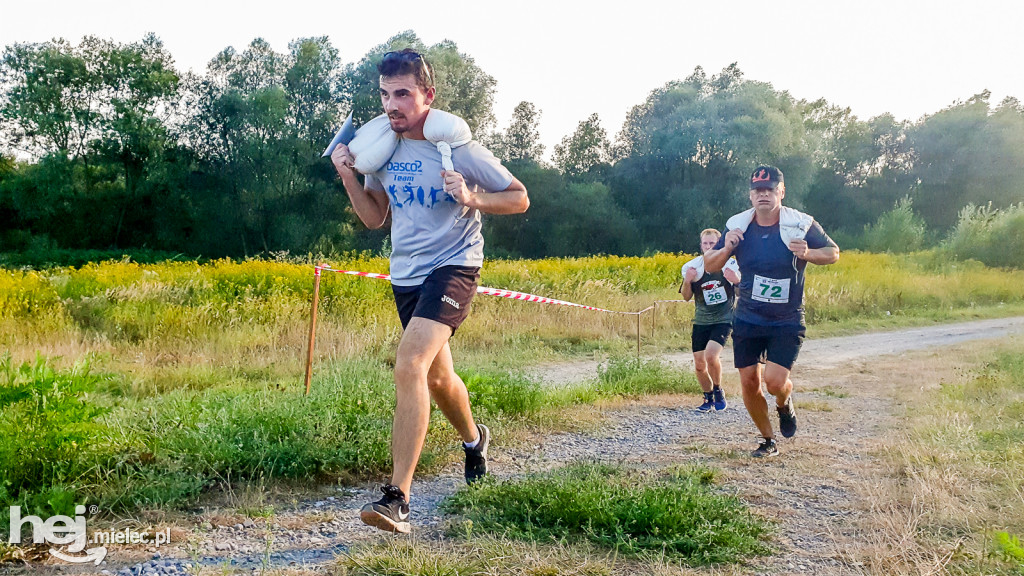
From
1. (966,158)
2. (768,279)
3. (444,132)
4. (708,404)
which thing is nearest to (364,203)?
(444,132)

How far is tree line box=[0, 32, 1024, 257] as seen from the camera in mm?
38125

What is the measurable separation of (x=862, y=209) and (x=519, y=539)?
186ft

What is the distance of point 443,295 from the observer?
3906 millimetres

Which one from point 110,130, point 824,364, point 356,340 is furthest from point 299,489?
point 110,130

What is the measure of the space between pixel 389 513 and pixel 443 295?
3.48 ft

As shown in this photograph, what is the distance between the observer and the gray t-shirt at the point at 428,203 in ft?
13.0

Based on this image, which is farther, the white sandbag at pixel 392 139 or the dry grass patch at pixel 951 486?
the white sandbag at pixel 392 139

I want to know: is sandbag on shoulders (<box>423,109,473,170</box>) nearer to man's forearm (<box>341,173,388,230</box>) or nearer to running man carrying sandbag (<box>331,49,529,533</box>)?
running man carrying sandbag (<box>331,49,529,533</box>)

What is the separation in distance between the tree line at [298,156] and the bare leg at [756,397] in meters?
30.5

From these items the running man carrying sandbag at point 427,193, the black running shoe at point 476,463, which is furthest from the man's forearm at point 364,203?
the black running shoe at point 476,463

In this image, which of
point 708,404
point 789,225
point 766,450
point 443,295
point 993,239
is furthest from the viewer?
point 993,239

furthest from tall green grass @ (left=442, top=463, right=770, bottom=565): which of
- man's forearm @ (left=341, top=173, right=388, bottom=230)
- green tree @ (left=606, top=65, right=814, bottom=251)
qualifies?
green tree @ (left=606, top=65, right=814, bottom=251)

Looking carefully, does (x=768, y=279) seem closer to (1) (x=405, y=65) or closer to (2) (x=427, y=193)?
(2) (x=427, y=193)

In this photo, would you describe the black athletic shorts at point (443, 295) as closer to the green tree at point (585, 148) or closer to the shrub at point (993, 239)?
the shrub at point (993, 239)
